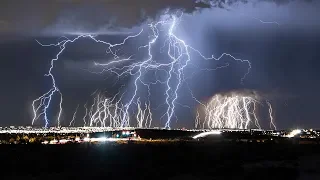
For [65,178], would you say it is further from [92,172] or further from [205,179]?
[205,179]

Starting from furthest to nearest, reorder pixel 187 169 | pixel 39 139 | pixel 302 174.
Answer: pixel 39 139 → pixel 187 169 → pixel 302 174

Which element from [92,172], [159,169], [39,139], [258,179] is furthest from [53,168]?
[39,139]

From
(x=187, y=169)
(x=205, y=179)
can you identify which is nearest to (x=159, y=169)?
(x=187, y=169)

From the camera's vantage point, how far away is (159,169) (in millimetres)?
66250

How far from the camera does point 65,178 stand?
174 ft

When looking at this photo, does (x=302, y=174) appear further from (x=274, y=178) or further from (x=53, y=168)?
(x=53, y=168)

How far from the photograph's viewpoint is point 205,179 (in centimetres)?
5319

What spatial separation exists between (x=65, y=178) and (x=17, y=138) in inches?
5805

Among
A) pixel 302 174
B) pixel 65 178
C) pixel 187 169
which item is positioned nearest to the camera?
pixel 65 178

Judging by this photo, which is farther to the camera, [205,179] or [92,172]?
[92,172]

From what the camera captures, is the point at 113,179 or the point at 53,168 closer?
the point at 113,179

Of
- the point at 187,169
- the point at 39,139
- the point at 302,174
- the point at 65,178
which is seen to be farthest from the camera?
the point at 39,139

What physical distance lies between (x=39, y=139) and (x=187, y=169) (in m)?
129

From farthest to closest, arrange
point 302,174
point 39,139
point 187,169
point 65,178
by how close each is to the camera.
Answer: point 39,139
point 187,169
point 302,174
point 65,178
